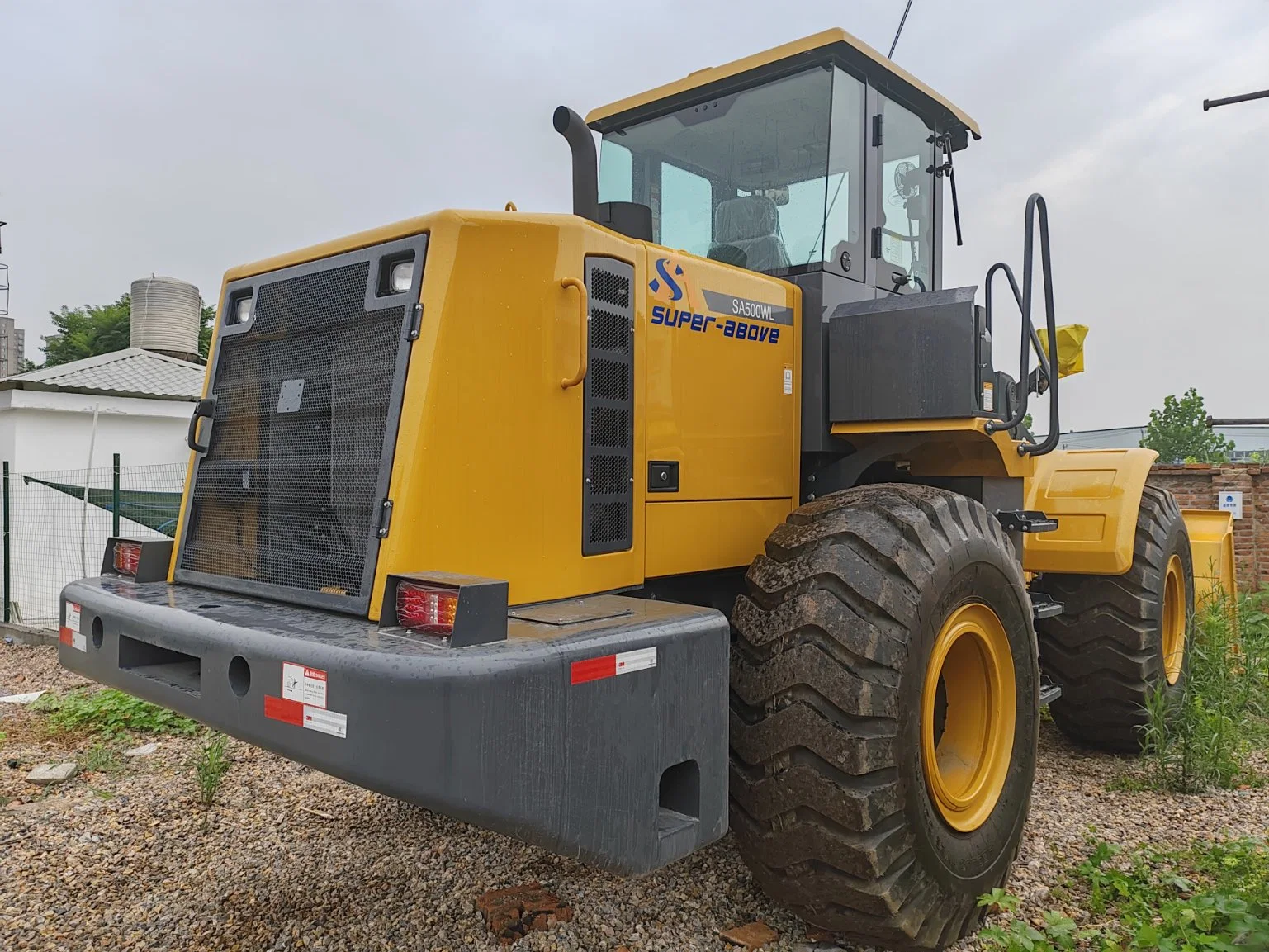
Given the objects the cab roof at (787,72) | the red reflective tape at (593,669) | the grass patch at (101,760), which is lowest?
the grass patch at (101,760)

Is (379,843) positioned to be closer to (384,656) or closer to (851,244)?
(384,656)

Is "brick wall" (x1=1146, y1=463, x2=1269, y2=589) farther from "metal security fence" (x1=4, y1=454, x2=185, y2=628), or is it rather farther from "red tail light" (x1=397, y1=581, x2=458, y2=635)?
"metal security fence" (x1=4, y1=454, x2=185, y2=628)

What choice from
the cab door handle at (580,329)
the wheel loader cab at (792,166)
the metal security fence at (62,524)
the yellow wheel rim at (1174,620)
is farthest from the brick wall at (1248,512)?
the metal security fence at (62,524)

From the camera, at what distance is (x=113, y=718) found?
5.86 meters

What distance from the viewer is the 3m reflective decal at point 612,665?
7.43ft

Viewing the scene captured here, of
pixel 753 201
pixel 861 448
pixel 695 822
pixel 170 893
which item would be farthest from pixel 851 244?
pixel 170 893

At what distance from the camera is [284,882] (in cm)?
370

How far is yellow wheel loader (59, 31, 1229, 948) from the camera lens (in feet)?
7.56

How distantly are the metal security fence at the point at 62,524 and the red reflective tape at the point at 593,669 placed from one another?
24.0ft

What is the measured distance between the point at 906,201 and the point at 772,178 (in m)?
0.76

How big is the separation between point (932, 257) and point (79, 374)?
12.6m

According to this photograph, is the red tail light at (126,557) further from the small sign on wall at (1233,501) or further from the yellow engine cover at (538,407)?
the small sign on wall at (1233,501)

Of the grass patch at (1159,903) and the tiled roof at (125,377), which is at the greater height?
the tiled roof at (125,377)

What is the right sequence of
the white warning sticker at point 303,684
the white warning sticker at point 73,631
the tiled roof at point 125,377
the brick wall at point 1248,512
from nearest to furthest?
the white warning sticker at point 303,684
the white warning sticker at point 73,631
the brick wall at point 1248,512
the tiled roof at point 125,377
